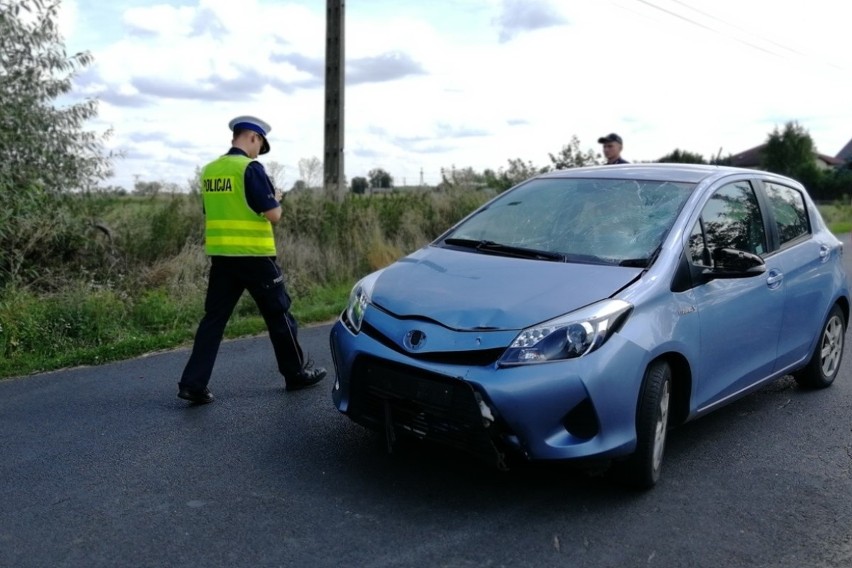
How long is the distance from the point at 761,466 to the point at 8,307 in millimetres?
6386

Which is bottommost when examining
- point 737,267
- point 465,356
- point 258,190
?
point 465,356

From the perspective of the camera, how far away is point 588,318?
3.92 meters

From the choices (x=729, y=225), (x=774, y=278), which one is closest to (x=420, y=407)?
(x=729, y=225)

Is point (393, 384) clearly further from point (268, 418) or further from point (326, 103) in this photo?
point (326, 103)

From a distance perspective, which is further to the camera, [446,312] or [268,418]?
[268,418]

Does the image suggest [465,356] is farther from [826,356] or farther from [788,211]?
[826,356]

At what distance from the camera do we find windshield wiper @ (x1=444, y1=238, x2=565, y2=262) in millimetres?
4719

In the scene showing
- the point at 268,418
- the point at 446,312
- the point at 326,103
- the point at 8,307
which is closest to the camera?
the point at 446,312

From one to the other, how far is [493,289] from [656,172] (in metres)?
1.78

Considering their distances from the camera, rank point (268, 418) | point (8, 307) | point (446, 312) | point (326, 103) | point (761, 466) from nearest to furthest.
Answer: point (446, 312) < point (761, 466) < point (268, 418) < point (8, 307) < point (326, 103)

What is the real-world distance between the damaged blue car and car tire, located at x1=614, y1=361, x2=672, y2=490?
11mm

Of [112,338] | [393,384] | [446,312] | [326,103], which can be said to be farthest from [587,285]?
[326,103]

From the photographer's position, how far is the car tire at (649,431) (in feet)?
13.3

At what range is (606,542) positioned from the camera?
3.72m
